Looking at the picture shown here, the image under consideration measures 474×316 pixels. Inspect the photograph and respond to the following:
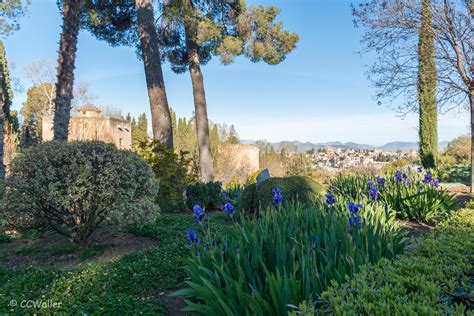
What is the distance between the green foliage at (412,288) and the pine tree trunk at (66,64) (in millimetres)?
5724

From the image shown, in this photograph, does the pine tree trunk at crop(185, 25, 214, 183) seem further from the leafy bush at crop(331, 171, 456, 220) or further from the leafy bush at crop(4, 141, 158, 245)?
the leafy bush at crop(4, 141, 158, 245)

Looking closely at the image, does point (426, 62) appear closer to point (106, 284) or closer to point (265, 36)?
point (265, 36)

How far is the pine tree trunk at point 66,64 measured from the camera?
5.93m

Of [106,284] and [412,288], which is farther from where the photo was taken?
[106,284]

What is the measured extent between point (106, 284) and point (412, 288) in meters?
2.56

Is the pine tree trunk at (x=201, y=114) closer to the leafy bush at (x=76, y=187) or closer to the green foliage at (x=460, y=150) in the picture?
the leafy bush at (x=76, y=187)

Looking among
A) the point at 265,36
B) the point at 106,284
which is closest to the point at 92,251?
the point at 106,284

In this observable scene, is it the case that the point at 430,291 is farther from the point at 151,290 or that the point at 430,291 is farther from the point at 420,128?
the point at 420,128

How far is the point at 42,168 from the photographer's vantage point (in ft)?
13.2

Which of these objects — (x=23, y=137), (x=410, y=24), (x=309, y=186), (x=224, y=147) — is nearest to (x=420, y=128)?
(x=410, y=24)

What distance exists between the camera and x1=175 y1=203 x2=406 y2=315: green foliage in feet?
6.07

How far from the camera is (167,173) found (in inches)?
284

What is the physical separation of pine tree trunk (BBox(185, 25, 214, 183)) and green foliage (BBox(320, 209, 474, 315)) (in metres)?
9.37

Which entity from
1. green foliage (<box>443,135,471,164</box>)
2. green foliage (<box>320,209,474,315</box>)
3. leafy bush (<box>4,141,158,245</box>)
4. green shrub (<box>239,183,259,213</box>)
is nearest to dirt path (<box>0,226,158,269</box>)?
leafy bush (<box>4,141,158,245</box>)
